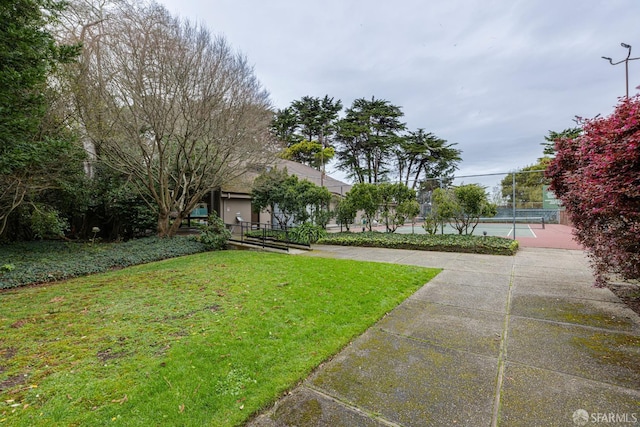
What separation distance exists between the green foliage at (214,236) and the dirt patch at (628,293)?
1052cm

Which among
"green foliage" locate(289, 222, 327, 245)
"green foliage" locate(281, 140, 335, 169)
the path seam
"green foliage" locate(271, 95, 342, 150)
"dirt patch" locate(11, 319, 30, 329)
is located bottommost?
the path seam

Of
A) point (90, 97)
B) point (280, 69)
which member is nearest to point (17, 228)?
point (90, 97)

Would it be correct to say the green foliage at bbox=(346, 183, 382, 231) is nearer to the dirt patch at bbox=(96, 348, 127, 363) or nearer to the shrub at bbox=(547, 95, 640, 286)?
the shrub at bbox=(547, 95, 640, 286)

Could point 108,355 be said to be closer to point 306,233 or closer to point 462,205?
point 306,233

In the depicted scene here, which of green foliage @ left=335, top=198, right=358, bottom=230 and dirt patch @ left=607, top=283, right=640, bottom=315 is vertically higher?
green foliage @ left=335, top=198, right=358, bottom=230

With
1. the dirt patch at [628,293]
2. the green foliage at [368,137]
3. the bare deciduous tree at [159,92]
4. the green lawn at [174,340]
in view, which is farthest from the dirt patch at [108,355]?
the green foliage at [368,137]

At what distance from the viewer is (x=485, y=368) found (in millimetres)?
2508

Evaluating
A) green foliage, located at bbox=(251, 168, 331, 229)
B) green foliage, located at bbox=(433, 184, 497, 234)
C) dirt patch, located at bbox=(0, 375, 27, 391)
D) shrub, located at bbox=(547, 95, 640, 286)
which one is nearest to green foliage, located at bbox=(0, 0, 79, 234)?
dirt patch, located at bbox=(0, 375, 27, 391)

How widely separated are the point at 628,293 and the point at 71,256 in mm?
12865

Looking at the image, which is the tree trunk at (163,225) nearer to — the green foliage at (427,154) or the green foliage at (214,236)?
the green foliage at (214,236)

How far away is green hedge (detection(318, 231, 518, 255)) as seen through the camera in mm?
8383

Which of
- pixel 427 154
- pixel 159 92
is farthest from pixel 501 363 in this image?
pixel 427 154

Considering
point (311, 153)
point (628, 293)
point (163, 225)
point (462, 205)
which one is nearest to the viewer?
point (628, 293)

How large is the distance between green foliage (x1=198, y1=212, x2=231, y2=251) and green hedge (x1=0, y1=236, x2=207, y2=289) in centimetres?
23
